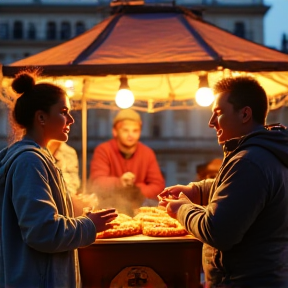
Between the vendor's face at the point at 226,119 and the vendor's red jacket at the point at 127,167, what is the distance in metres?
3.63

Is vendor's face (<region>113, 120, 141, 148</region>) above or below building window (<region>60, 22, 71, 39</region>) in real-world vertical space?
below

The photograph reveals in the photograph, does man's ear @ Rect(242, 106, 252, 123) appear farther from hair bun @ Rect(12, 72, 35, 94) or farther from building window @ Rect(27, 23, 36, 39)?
building window @ Rect(27, 23, 36, 39)

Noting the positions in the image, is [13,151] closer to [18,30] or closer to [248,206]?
[248,206]

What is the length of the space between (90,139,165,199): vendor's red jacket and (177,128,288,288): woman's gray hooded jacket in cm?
383

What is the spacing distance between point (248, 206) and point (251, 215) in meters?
0.05

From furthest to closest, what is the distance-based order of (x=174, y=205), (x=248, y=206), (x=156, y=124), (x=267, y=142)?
1. (x=156, y=124)
2. (x=174, y=205)
3. (x=267, y=142)
4. (x=248, y=206)

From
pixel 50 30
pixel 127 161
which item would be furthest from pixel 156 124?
pixel 127 161

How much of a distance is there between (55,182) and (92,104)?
4.87 m

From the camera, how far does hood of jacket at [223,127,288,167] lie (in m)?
2.58

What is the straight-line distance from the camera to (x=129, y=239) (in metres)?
3.37

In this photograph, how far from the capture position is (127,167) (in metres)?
6.57

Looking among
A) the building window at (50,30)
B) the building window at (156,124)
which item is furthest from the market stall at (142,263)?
the building window at (50,30)

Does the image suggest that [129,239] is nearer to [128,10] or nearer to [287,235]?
[287,235]

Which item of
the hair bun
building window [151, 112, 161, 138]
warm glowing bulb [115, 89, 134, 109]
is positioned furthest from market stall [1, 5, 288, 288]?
building window [151, 112, 161, 138]
